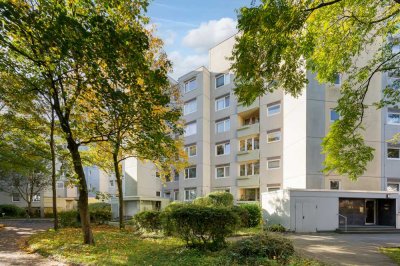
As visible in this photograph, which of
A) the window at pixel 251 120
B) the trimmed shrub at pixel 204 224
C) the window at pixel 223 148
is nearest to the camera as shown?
the trimmed shrub at pixel 204 224

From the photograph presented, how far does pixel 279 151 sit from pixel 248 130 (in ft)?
15.6

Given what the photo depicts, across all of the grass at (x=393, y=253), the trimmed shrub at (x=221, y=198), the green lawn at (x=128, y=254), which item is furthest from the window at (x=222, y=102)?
the green lawn at (x=128, y=254)

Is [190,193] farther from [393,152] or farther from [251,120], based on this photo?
[393,152]

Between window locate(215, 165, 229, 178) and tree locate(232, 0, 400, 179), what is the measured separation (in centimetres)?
2056

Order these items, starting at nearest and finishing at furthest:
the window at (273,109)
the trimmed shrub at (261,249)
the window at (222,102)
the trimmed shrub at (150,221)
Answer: the trimmed shrub at (261,249)
the trimmed shrub at (150,221)
the window at (273,109)
the window at (222,102)

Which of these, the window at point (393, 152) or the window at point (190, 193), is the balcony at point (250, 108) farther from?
the window at point (393, 152)

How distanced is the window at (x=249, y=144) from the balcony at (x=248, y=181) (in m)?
3.00

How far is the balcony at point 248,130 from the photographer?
105 ft

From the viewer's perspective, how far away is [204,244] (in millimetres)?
10258

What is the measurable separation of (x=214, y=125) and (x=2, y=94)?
2447cm

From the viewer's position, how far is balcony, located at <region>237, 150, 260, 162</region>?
31.7m

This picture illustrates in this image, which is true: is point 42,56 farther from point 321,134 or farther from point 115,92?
point 321,134

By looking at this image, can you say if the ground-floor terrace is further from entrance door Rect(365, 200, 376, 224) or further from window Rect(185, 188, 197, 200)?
window Rect(185, 188, 197, 200)

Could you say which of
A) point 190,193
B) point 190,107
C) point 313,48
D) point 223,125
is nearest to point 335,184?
point 223,125
